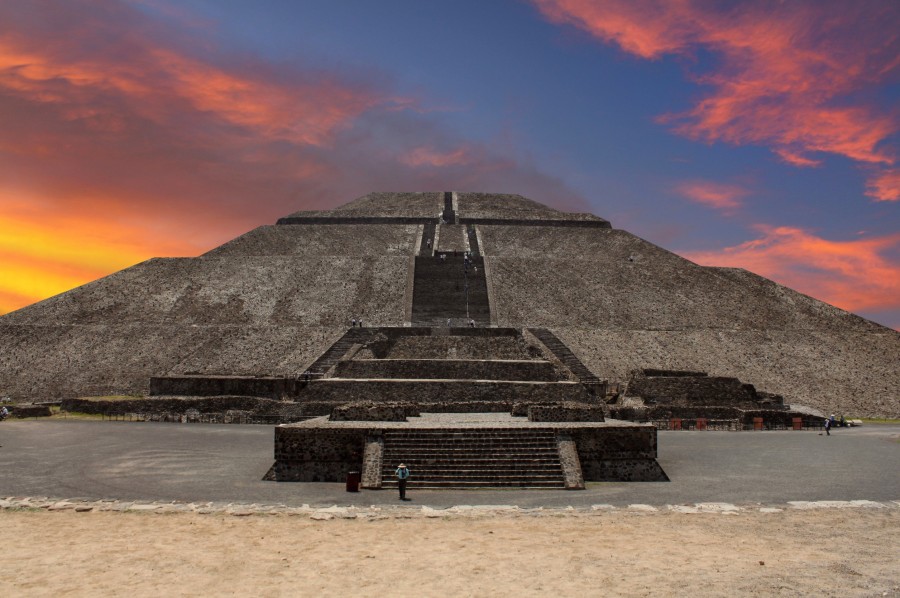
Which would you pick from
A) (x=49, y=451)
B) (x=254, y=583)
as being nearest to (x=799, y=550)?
(x=254, y=583)

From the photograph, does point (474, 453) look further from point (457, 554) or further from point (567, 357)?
point (567, 357)

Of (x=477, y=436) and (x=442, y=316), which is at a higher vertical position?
(x=442, y=316)

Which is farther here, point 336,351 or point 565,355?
point 565,355

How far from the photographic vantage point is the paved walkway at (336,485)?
15.6 meters

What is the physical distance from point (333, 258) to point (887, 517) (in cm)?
5727

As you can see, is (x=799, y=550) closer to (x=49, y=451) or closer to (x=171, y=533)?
(x=171, y=533)

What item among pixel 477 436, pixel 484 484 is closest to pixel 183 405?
pixel 477 436

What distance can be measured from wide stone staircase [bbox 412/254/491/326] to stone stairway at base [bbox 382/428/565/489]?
33.6 m

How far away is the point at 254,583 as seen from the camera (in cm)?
976

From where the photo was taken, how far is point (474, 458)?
1814cm

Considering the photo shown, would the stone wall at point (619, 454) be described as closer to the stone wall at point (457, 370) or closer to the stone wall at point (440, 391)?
the stone wall at point (440, 391)

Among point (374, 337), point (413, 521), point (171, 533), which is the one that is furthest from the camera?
point (374, 337)

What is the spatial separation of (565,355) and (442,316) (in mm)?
13915

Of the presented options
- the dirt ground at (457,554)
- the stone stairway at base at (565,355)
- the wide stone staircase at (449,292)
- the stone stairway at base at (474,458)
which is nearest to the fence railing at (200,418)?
the stone stairway at base at (474,458)
